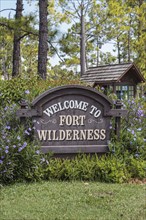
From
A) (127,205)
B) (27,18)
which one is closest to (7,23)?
(27,18)

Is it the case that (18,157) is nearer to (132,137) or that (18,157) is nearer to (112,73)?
(132,137)

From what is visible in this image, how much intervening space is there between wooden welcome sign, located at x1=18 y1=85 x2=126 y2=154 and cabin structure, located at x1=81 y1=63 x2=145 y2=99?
9478 millimetres

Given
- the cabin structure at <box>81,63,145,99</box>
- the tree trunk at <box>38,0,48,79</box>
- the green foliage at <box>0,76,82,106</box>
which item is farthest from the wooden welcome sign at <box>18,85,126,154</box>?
the cabin structure at <box>81,63,145,99</box>

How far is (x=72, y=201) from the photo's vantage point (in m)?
4.42

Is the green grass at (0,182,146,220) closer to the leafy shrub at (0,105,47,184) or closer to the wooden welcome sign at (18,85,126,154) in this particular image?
the leafy shrub at (0,105,47,184)

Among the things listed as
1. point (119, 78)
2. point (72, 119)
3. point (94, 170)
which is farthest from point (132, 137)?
point (119, 78)

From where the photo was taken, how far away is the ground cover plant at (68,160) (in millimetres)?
5191

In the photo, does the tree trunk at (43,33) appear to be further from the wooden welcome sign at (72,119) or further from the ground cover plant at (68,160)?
the wooden welcome sign at (72,119)

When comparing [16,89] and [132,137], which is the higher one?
[16,89]

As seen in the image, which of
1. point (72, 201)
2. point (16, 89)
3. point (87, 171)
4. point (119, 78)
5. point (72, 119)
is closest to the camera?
point (72, 201)

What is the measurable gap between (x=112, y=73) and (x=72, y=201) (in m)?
12.2

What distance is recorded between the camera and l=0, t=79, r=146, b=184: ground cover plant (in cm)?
519

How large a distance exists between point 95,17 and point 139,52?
397 centimetres

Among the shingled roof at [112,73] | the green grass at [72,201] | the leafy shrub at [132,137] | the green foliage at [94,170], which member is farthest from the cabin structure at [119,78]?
the green grass at [72,201]
